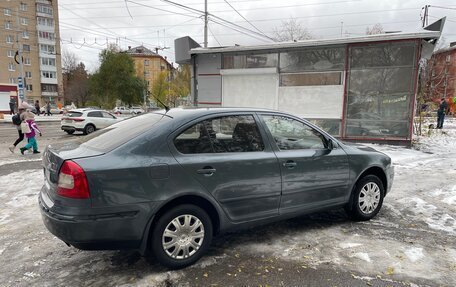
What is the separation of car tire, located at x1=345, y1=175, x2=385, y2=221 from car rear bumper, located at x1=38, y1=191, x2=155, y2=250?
2.94 metres

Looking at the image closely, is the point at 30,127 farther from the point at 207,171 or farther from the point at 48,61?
the point at 48,61

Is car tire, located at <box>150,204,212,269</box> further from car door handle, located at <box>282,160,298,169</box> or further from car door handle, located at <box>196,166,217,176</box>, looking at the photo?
car door handle, located at <box>282,160,298,169</box>

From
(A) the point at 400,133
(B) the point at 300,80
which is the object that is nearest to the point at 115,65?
(B) the point at 300,80

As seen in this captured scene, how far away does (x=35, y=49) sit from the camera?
63.6m

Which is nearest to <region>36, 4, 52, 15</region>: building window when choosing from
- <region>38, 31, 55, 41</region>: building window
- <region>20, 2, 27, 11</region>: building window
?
<region>20, 2, 27, 11</region>: building window

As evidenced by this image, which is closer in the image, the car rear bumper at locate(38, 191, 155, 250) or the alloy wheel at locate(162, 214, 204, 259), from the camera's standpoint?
the car rear bumper at locate(38, 191, 155, 250)

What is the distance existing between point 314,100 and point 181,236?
10.9 meters

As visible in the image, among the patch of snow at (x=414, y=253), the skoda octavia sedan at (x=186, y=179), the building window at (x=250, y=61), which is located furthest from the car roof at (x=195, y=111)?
the building window at (x=250, y=61)

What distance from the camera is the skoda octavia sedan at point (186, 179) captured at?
2707 mm

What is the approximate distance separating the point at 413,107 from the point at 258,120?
9.96 meters

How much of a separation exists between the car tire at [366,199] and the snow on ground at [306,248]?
0.13 meters

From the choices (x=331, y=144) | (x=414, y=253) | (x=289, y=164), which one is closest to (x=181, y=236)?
(x=289, y=164)

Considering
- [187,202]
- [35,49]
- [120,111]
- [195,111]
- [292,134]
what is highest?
[35,49]

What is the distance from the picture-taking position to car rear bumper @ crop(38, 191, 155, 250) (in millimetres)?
2656
